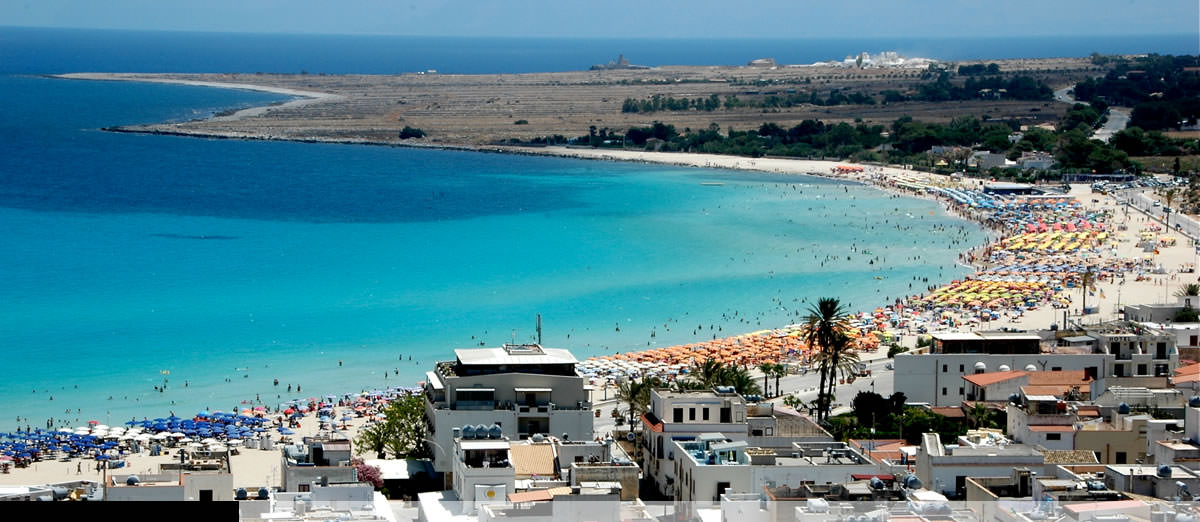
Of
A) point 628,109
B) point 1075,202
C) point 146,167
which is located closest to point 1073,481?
point 1075,202

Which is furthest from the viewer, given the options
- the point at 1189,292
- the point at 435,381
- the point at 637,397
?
the point at 1189,292

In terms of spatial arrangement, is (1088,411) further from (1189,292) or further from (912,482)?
(1189,292)

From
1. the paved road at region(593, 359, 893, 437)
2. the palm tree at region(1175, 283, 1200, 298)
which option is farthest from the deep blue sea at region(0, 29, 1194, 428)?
the palm tree at region(1175, 283, 1200, 298)

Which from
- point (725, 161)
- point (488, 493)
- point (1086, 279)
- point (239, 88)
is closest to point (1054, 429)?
point (488, 493)

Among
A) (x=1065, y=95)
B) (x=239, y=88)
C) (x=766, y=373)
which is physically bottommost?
(x=766, y=373)

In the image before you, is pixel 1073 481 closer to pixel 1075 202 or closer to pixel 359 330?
pixel 359 330

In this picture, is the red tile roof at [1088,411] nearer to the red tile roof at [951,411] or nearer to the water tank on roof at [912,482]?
the red tile roof at [951,411]

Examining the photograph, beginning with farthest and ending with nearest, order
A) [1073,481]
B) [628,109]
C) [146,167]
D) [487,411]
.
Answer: [628,109], [146,167], [487,411], [1073,481]
